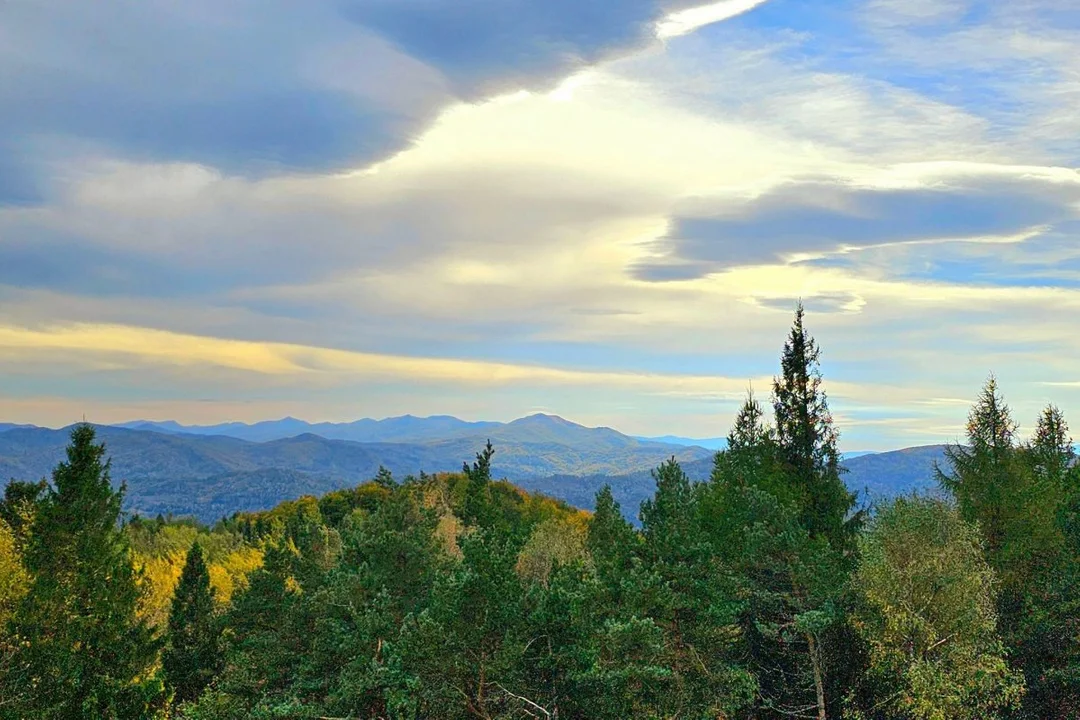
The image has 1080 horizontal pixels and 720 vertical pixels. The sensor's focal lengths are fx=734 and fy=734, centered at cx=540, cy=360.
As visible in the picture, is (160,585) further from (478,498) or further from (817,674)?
(817,674)

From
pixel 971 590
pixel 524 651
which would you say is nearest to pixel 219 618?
pixel 524 651

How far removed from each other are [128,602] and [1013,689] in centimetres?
4203

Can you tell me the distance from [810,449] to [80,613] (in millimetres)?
40606

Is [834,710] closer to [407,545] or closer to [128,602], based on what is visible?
[407,545]

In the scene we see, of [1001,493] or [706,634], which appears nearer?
[706,634]

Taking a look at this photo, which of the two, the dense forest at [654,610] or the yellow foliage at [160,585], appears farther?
the yellow foliage at [160,585]

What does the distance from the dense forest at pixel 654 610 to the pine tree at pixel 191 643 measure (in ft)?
2.84

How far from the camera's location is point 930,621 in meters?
31.8

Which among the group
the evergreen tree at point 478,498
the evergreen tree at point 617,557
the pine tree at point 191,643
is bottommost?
the pine tree at point 191,643

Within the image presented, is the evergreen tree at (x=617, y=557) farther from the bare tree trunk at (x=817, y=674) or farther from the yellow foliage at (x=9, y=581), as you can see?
the yellow foliage at (x=9, y=581)

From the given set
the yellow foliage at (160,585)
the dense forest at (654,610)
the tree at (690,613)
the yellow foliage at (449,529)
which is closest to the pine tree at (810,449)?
the dense forest at (654,610)

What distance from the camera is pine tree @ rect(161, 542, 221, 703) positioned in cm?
4934

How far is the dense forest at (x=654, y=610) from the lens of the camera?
30.5 meters

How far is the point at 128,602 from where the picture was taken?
1519 inches
